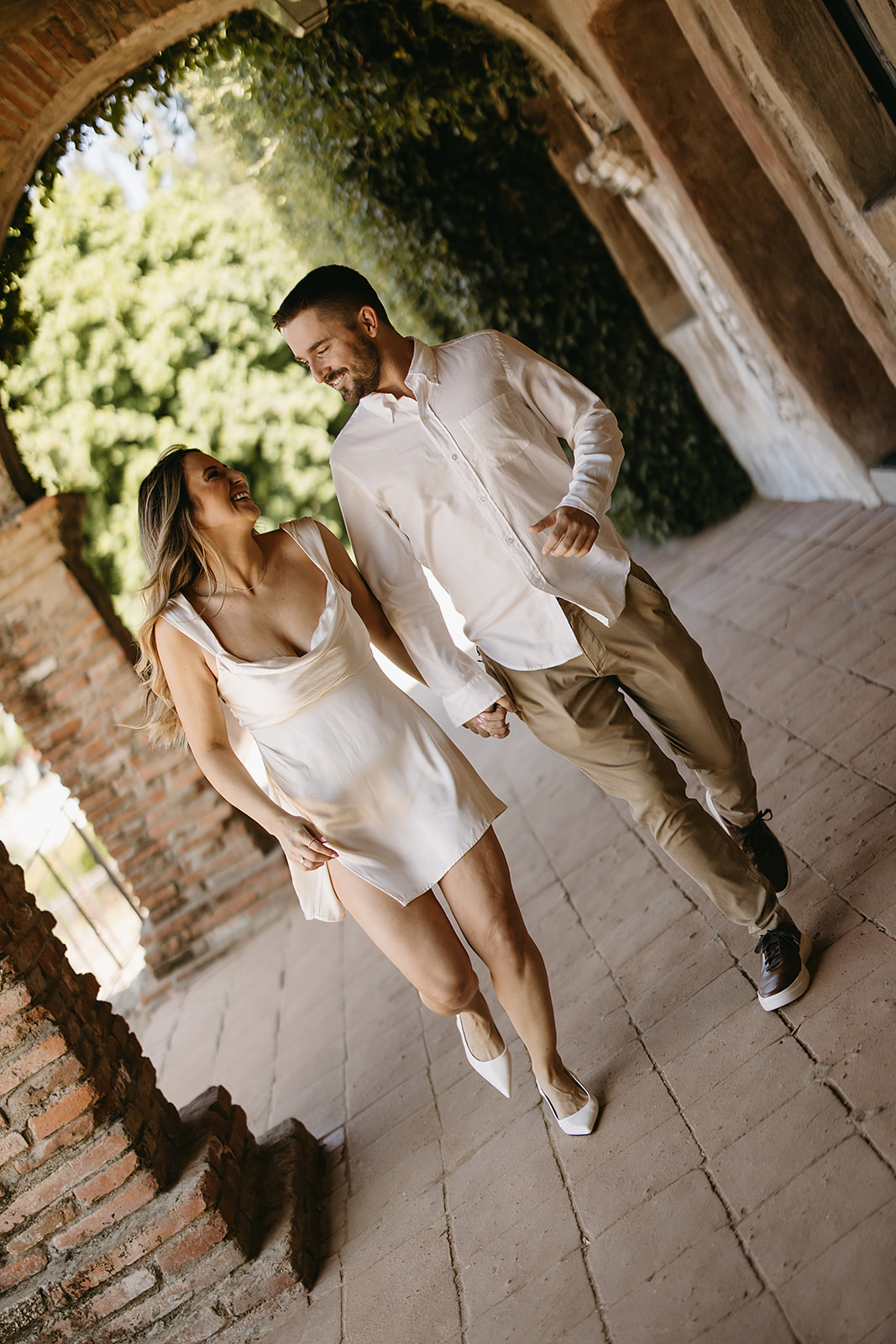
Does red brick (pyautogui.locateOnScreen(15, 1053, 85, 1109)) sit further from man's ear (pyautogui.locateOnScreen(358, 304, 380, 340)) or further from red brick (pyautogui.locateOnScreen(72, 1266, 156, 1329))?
man's ear (pyautogui.locateOnScreen(358, 304, 380, 340))

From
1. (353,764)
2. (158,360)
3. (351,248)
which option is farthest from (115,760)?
(158,360)

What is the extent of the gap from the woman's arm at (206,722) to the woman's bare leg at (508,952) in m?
0.39

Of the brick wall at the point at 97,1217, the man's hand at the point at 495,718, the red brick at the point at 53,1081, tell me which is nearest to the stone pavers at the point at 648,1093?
the brick wall at the point at 97,1217

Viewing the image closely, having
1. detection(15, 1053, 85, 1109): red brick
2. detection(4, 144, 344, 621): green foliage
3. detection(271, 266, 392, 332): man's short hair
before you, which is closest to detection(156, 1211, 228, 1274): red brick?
detection(15, 1053, 85, 1109): red brick

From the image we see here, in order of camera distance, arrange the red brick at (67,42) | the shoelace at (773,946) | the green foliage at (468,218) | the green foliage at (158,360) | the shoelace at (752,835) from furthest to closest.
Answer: the green foliage at (158,360) < the green foliage at (468,218) < the red brick at (67,42) < the shoelace at (752,835) < the shoelace at (773,946)

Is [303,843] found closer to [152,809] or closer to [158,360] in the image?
[152,809]

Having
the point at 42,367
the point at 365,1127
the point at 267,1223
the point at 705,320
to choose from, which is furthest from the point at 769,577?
the point at 42,367

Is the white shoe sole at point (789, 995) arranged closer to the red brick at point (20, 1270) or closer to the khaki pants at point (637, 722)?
the khaki pants at point (637, 722)

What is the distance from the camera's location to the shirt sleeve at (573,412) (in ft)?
8.50

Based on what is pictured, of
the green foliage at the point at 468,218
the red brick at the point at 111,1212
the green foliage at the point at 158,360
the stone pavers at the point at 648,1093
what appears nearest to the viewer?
the stone pavers at the point at 648,1093

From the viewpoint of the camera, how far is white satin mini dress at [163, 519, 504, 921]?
2.60 metres

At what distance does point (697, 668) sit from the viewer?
2.73m

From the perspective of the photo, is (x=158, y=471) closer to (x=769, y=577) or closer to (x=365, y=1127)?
(x=365, y=1127)

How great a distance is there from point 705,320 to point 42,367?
348 inches
